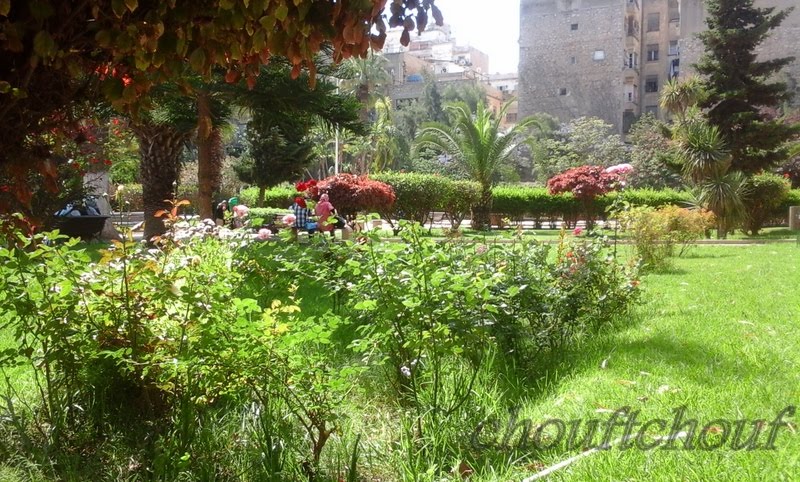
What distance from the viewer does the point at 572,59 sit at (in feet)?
168

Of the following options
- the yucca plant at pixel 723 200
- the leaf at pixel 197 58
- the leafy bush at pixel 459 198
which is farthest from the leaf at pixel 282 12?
the leafy bush at pixel 459 198

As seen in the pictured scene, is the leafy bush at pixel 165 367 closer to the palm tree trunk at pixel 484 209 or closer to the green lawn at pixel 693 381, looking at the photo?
the green lawn at pixel 693 381

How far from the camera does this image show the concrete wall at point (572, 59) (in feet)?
162

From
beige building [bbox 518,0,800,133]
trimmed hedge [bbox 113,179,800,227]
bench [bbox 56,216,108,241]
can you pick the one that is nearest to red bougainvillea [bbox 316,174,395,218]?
bench [bbox 56,216,108,241]

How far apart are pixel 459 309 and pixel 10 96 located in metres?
2.17

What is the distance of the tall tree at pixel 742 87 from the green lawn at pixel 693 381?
18.1m

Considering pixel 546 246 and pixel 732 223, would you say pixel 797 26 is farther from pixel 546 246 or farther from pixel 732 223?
pixel 546 246

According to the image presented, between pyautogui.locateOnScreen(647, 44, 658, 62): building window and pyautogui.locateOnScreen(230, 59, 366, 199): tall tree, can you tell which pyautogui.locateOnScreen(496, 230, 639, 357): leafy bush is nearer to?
pyautogui.locateOnScreen(230, 59, 366, 199): tall tree

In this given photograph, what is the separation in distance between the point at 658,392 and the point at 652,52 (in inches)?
2130

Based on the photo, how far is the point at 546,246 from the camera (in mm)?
5332

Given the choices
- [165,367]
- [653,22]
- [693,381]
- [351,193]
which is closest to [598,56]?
[653,22]

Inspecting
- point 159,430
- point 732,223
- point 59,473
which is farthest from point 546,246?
point 732,223

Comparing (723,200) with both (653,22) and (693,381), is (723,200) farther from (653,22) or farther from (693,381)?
(653,22)

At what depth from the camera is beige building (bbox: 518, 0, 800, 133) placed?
49500 mm
